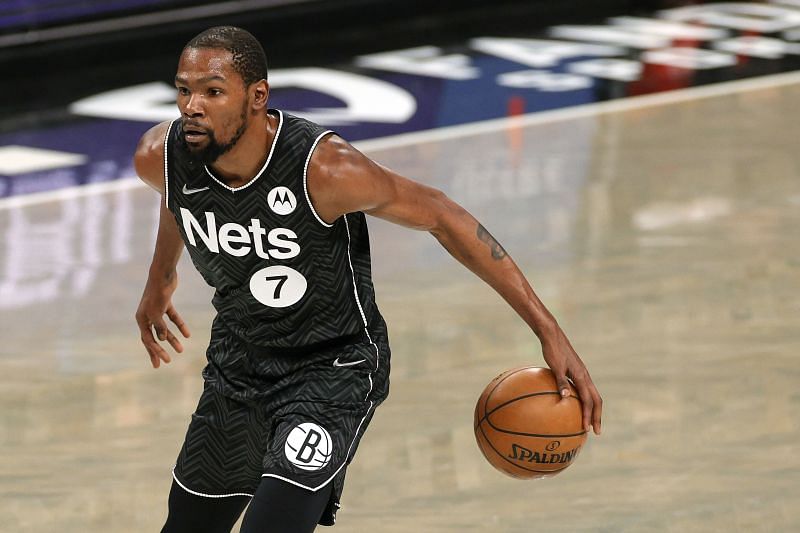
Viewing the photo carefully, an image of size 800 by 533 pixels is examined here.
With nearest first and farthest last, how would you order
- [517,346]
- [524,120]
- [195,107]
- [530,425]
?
[195,107] → [530,425] → [517,346] → [524,120]

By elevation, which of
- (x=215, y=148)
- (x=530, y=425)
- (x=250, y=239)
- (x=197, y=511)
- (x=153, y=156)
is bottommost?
(x=197, y=511)

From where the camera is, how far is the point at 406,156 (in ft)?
32.2

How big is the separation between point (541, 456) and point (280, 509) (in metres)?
0.79

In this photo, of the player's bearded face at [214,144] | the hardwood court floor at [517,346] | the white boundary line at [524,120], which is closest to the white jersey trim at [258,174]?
the player's bearded face at [214,144]

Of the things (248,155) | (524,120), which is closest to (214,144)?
(248,155)

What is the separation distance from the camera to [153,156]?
378 cm

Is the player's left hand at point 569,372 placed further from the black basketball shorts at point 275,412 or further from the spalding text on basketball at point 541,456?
the black basketball shorts at point 275,412

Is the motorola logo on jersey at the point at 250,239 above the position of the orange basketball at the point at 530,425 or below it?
above

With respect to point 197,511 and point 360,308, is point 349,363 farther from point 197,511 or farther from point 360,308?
point 197,511

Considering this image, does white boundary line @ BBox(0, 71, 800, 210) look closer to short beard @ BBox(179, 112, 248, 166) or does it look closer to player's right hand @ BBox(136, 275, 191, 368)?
player's right hand @ BBox(136, 275, 191, 368)

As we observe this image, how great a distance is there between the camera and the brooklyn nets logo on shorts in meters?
3.57

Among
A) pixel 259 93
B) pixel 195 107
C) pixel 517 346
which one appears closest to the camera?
pixel 195 107

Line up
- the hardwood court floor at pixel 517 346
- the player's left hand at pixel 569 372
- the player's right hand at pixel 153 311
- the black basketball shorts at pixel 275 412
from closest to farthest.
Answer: the black basketball shorts at pixel 275 412 < the player's left hand at pixel 569 372 < the player's right hand at pixel 153 311 < the hardwood court floor at pixel 517 346

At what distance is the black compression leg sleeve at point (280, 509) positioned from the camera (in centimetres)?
349
